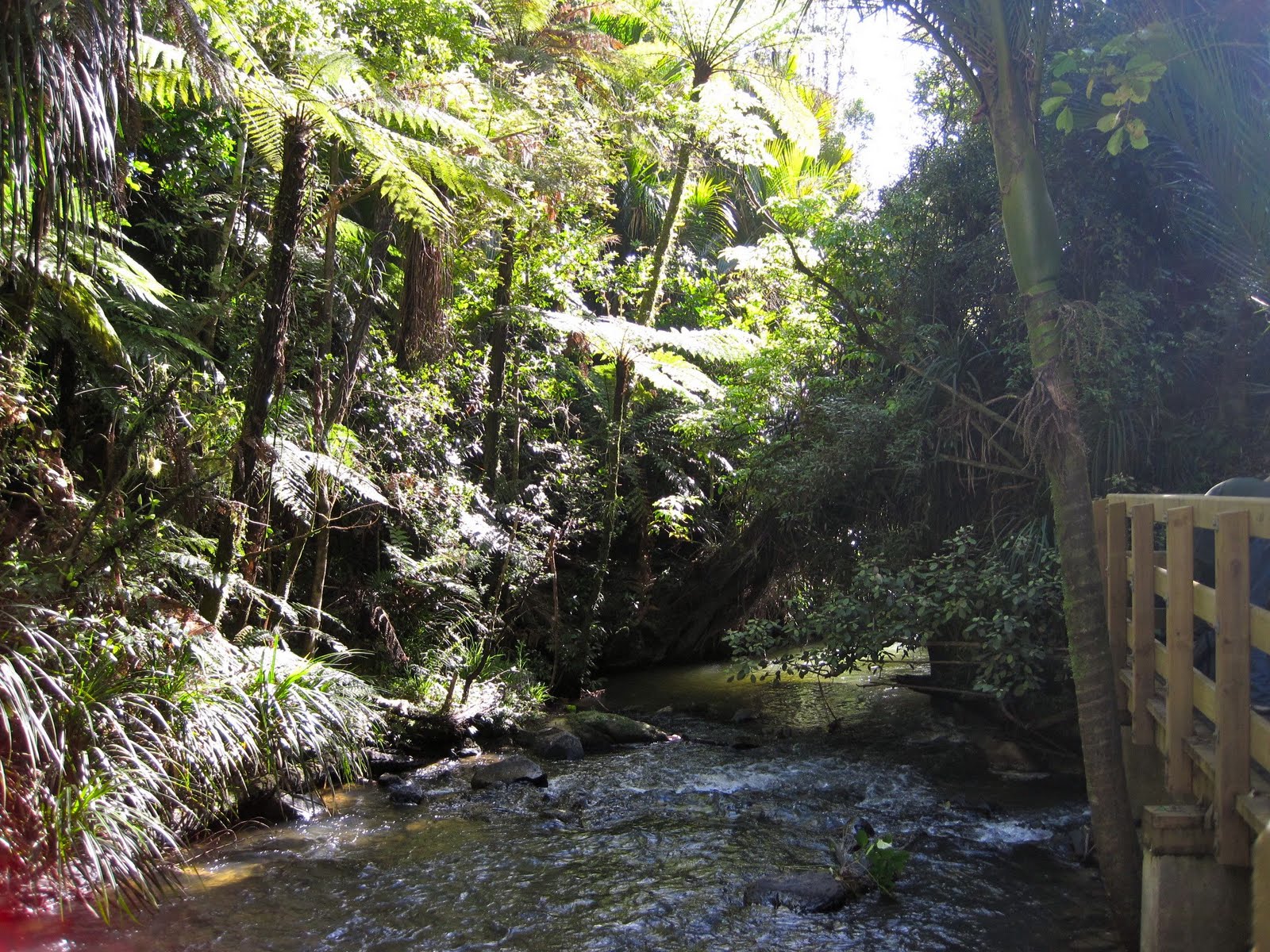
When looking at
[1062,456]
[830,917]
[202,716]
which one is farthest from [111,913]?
[1062,456]

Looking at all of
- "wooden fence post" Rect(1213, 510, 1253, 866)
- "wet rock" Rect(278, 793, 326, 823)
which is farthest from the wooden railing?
"wet rock" Rect(278, 793, 326, 823)

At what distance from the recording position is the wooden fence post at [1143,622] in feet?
14.5

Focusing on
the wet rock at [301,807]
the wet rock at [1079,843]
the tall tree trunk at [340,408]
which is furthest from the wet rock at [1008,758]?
the tall tree trunk at [340,408]

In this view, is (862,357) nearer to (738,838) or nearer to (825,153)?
(738,838)

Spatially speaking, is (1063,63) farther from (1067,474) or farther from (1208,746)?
(1208,746)

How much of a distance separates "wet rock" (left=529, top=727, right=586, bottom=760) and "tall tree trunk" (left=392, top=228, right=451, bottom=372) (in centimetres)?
351

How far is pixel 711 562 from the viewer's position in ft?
39.8

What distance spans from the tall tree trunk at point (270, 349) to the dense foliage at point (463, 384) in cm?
2

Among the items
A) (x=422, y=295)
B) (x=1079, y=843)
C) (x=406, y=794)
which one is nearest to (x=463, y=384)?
(x=422, y=295)

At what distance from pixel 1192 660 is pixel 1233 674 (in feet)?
1.88

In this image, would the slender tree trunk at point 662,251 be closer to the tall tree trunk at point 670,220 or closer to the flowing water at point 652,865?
the tall tree trunk at point 670,220

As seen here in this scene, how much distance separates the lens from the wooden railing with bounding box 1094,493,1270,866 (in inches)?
124

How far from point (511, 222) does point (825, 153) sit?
9292mm

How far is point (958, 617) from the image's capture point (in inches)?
267
